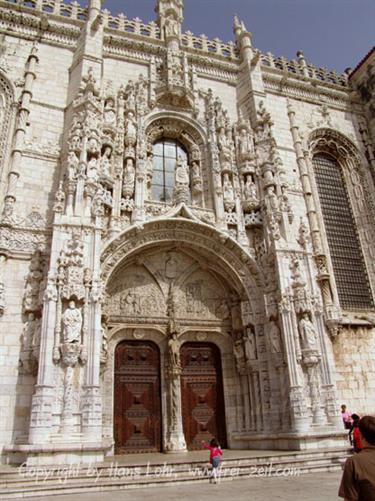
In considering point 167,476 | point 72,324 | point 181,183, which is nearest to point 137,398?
point 72,324

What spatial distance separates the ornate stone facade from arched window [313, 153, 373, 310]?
1.13 feet

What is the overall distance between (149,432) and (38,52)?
1238 cm

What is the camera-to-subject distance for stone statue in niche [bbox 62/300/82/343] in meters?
9.05

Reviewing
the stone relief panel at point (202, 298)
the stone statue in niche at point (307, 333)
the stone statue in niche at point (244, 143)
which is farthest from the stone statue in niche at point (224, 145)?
the stone statue in niche at point (307, 333)

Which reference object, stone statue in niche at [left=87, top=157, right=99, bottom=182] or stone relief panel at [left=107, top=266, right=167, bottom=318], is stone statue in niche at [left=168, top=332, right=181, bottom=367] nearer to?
stone relief panel at [left=107, top=266, right=167, bottom=318]

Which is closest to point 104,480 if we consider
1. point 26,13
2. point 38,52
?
point 38,52

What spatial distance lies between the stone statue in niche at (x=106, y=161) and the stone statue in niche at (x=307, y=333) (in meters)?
6.80

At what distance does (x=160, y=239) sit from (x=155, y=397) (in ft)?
14.6

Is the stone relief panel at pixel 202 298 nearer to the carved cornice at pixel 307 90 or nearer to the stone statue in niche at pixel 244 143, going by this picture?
the stone statue in niche at pixel 244 143

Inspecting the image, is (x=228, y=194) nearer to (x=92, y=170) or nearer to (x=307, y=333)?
(x=92, y=170)

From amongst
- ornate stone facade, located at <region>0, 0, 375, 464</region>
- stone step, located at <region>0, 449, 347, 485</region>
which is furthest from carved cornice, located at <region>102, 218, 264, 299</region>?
stone step, located at <region>0, 449, 347, 485</region>

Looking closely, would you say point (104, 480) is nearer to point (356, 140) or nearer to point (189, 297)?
point (189, 297)

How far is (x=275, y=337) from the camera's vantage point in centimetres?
1126

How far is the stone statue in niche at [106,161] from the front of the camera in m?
11.9
